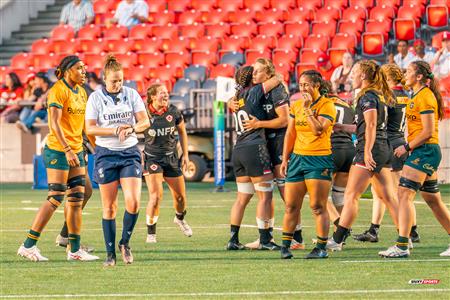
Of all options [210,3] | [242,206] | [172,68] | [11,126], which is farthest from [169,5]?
[242,206]

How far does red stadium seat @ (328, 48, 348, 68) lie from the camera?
2538 cm

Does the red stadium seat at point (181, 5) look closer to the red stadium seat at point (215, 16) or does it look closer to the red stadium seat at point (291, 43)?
the red stadium seat at point (215, 16)

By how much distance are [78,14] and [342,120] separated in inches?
766

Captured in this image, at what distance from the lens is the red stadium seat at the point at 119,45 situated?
2920 cm

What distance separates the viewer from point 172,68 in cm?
2748

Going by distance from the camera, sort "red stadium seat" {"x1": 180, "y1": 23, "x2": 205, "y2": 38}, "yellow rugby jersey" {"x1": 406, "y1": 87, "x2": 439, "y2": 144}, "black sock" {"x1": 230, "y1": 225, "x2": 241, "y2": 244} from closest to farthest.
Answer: "yellow rugby jersey" {"x1": 406, "y1": 87, "x2": 439, "y2": 144} < "black sock" {"x1": 230, "y1": 225, "x2": 241, "y2": 244} < "red stadium seat" {"x1": 180, "y1": 23, "x2": 205, "y2": 38}

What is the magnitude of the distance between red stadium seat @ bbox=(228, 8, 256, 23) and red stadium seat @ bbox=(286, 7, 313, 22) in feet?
3.40

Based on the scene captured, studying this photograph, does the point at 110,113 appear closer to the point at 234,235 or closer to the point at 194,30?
the point at 234,235

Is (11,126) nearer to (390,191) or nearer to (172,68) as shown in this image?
(172,68)

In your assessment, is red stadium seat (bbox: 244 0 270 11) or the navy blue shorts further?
red stadium seat (bbox: 244 0 270 11)

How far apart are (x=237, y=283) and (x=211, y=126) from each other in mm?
15093

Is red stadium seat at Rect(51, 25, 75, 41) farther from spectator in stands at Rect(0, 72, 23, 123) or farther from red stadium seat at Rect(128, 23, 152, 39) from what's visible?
spectator in stands at Rect(0, 72, 23, 123)

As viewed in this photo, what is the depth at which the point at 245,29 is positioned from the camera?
2794cm

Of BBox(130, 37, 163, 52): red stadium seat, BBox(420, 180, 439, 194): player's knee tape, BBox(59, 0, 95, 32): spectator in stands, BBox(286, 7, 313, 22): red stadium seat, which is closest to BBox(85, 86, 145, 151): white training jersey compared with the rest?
BBox(420, 180, 439, 194): player's knee tape
